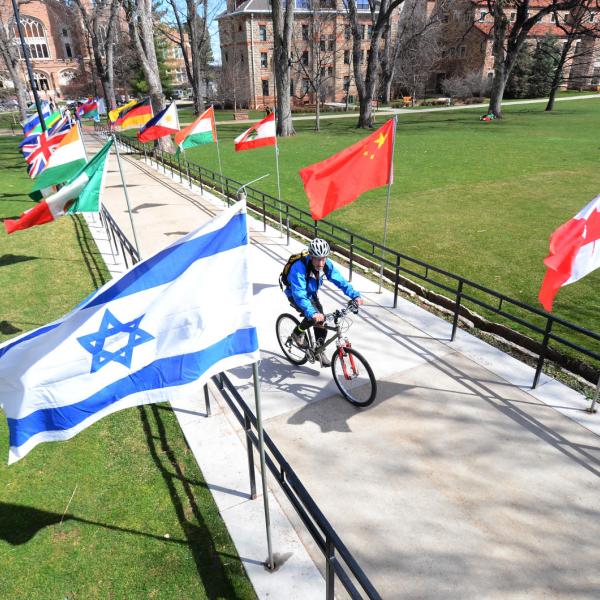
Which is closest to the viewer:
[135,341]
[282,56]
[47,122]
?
[135,341]

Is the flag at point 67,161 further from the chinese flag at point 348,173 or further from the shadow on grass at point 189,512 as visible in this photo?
the shadow on grass at point 189,512

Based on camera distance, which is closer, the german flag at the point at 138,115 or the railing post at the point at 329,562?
the railing post at the point at 329,562

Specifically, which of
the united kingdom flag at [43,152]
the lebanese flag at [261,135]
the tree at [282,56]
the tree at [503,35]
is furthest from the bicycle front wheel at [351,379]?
the tree at [503,35]

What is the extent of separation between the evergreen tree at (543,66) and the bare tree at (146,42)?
48.8m

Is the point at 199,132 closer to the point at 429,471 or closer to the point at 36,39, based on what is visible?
the point at 429,471

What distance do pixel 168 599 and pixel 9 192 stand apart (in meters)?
21.8

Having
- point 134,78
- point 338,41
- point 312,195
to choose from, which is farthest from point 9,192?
point 338,41

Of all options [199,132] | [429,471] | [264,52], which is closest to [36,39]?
[264,52]

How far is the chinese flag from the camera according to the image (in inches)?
286

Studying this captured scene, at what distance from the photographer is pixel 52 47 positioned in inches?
3187

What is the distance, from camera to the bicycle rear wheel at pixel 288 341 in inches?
265

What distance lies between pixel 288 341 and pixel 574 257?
365 centimetres

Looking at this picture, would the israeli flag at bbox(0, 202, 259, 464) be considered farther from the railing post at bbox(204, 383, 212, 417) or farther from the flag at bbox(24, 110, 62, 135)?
the flag at bbox(24, 110, 62, 135)

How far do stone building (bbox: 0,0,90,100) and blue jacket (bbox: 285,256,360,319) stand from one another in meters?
89.5
